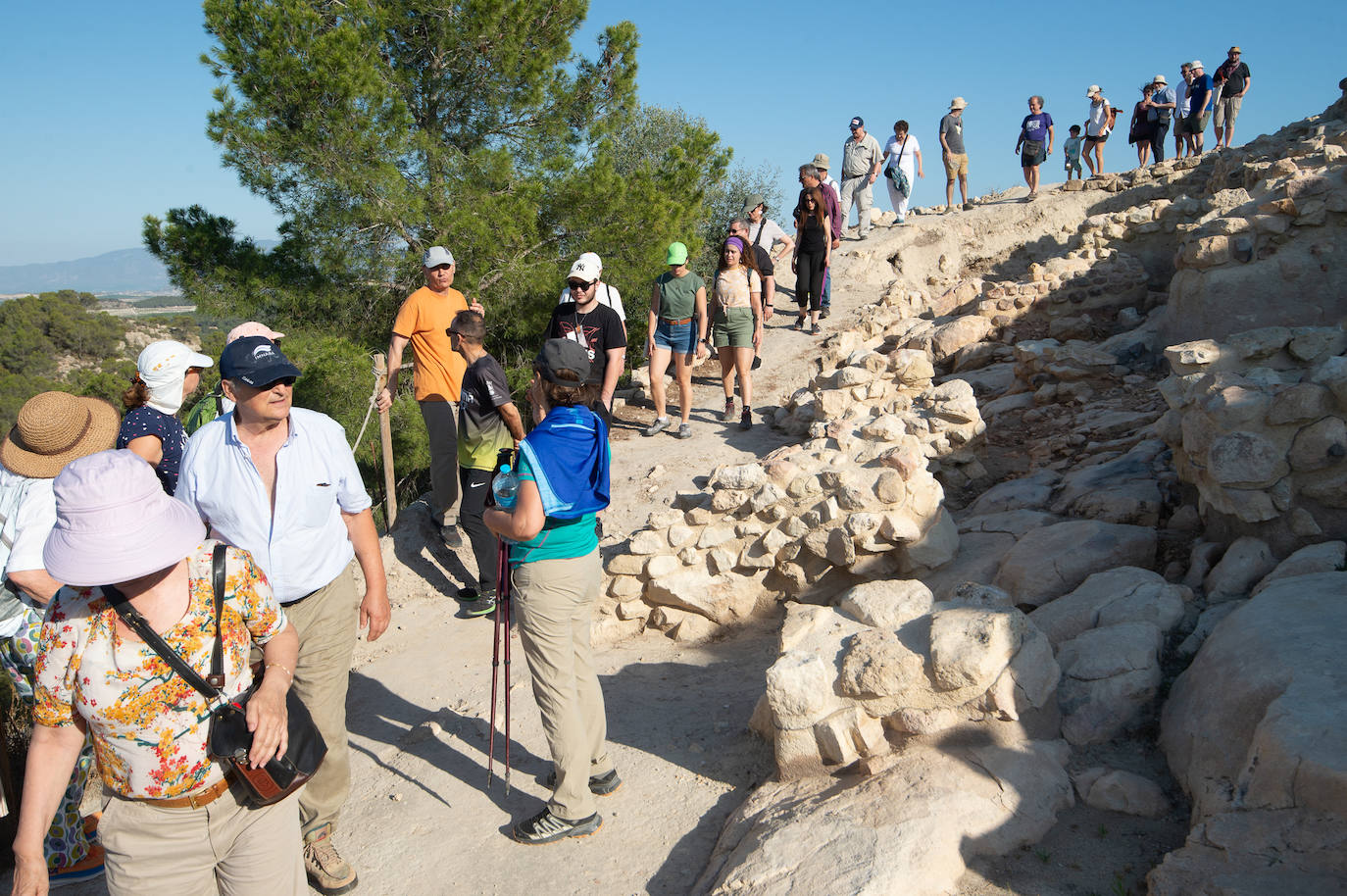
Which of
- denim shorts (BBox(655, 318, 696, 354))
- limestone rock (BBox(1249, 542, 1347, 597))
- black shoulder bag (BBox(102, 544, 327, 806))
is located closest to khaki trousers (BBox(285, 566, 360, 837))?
black shoulder bag (BBox(102, 544, 327, 806))

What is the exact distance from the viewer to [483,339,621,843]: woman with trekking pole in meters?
3.04

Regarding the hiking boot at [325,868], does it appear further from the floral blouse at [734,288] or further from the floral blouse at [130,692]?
the floral blouse at [734,288]

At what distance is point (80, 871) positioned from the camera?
11.0 feet

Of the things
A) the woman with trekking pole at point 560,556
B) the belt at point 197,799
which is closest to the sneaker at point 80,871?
the belt at point 197,799

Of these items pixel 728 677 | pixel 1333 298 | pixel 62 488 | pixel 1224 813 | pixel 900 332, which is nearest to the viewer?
pixel 62 488

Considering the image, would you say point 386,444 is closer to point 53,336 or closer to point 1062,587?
point 1062,587

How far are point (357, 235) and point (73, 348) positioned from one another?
32131 millimetres

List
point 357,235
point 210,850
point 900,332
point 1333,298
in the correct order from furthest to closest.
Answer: point 357,235
point 900,332
point 1333,298
point 210,850

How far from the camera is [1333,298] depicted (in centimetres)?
613

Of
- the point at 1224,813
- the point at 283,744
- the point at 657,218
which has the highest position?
the point at 657,218

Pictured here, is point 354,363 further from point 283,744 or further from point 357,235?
point 283,744

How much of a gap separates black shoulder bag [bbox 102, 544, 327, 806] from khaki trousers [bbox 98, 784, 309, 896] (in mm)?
87

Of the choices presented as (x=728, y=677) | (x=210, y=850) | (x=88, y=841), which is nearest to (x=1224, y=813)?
(x=728, y=677)

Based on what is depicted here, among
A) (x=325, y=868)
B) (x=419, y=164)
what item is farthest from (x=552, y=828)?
(x=419, y=164)
